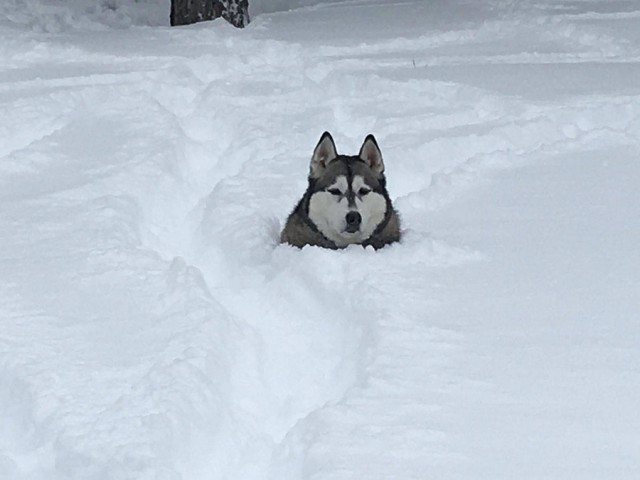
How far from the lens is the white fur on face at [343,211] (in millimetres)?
7070

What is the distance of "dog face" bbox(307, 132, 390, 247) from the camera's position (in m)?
7.07

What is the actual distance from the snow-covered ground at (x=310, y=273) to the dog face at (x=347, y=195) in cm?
27

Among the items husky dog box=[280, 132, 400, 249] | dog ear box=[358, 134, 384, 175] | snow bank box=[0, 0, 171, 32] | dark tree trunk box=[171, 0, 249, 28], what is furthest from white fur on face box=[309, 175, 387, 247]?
snow bank box=[0, 0, 171, 32]

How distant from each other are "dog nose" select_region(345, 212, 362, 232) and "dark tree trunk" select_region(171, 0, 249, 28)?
8478 mm

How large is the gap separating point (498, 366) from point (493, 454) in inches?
33.9

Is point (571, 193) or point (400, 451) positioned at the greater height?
point (571, 193)

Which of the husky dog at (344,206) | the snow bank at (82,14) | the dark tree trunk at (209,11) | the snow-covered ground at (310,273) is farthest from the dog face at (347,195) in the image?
the snow bank at (82,14)

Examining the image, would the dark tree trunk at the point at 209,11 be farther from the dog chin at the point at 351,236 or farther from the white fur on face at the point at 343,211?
the dog chin at the point at 351,236

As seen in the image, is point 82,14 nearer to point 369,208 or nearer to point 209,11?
point 209,11

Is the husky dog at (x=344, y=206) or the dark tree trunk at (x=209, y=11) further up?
the dark tree trunk at (x=209, y=11)

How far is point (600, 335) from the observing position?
5.45 m

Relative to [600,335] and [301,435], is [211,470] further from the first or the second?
[600,335]

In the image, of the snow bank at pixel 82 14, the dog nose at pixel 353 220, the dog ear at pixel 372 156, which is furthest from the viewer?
the snow bank at pixel 82 14

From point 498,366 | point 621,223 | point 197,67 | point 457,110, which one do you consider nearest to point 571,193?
point 621,223
